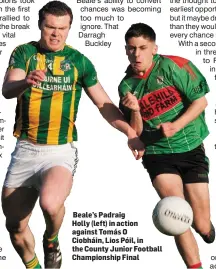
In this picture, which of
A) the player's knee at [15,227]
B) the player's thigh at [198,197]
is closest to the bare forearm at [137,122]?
the player's thigh at [198,197]

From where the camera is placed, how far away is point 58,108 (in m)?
11.1

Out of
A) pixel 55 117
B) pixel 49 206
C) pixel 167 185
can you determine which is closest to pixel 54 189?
pixel 49 206

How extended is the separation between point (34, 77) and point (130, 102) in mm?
1215

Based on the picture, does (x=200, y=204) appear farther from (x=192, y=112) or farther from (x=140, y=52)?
(x=140, y=52)

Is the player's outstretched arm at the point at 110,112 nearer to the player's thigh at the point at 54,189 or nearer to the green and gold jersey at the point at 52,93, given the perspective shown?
the green and gold jersey at the point at 52,93

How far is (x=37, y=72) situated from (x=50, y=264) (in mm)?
2579

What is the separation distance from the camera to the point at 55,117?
1110 cm

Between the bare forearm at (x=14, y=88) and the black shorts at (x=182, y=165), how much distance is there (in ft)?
5.85

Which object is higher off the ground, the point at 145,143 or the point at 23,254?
the point at 145,143

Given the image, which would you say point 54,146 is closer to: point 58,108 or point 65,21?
point 58,108

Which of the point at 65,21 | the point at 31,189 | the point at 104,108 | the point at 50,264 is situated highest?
the point at 65,21

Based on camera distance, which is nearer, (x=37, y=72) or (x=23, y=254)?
(x=37, y=72)

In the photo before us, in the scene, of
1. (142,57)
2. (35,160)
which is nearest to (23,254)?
(35,160)

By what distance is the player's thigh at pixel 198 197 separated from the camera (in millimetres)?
11438
